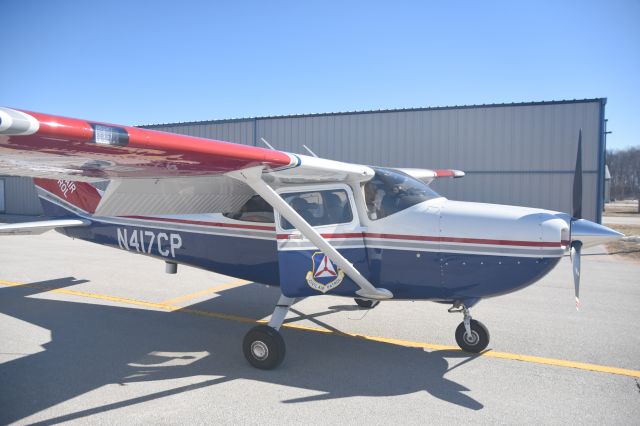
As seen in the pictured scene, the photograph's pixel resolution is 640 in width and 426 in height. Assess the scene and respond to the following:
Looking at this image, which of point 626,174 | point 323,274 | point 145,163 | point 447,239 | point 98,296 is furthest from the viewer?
point 626,174

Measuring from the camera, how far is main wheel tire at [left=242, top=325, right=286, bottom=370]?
4.32 metres

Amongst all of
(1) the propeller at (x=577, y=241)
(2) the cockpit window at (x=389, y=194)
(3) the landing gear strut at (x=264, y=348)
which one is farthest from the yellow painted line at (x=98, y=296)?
(1) the propeller at (x=577, y=241)

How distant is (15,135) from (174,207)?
3185 mm

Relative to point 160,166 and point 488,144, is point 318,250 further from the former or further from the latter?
point 488,144

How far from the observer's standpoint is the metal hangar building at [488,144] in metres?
15.4

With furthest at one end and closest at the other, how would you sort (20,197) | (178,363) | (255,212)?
(20,197)
(255,212)
(178,363)

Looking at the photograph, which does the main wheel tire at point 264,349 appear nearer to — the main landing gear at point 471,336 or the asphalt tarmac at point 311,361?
the asphalt tarmac at point 311,361

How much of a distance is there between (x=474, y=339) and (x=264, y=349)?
7.65ft

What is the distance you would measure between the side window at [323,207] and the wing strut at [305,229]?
1.30 feet

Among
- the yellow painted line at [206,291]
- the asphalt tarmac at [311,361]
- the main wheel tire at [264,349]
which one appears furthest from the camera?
the yellow painted line at [206,291]

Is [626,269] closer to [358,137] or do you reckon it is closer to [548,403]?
[548,403]

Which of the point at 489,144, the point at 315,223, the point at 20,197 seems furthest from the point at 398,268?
the point at 20,197

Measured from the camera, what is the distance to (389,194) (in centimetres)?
469

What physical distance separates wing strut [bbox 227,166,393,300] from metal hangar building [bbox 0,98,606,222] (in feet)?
43.1
